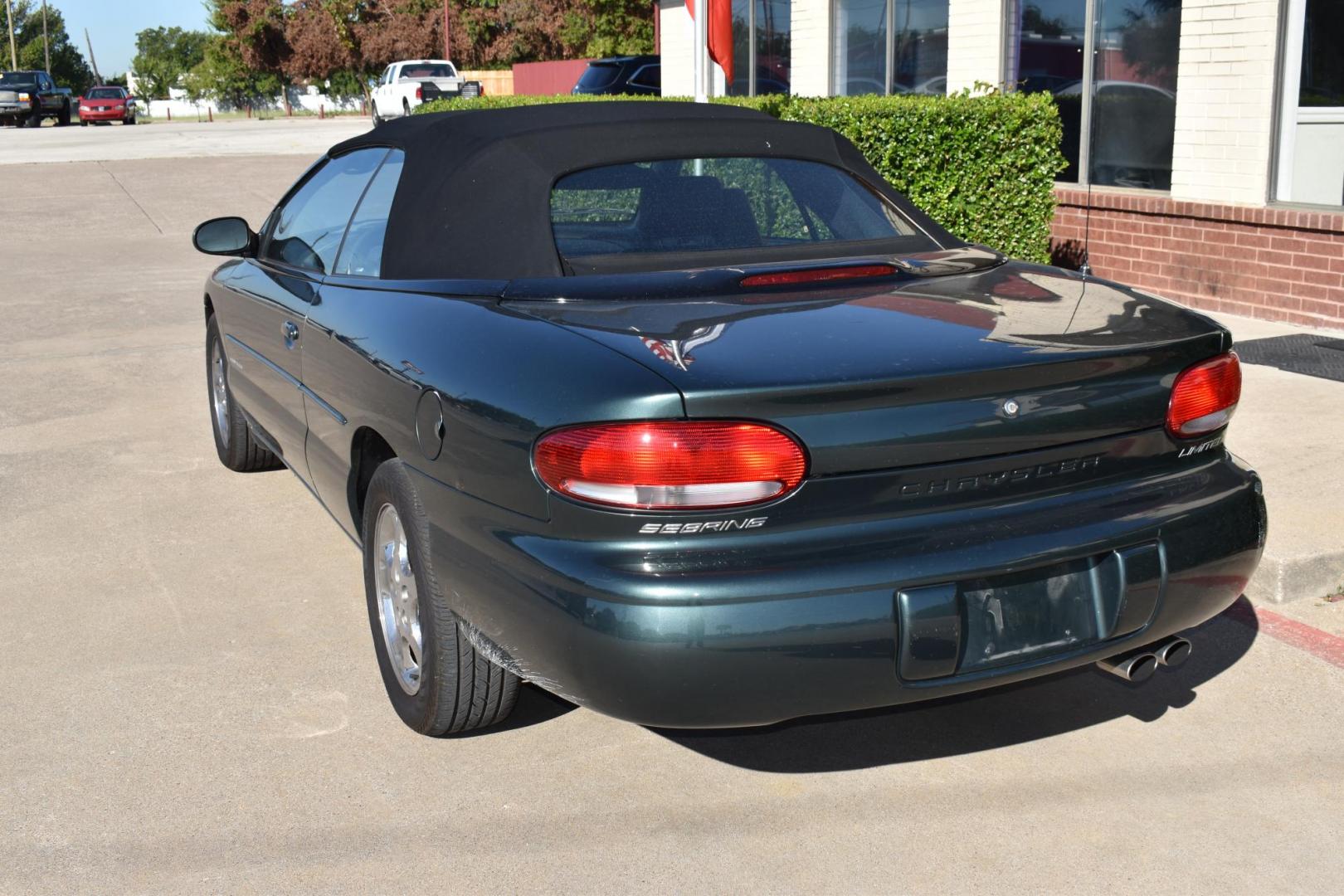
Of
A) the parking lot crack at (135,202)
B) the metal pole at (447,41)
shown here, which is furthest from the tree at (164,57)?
the parking lot crack at (135,202)

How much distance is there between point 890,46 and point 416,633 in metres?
11.3

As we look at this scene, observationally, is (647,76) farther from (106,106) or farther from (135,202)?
(106,106)

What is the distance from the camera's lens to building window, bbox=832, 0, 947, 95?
13.0 metres

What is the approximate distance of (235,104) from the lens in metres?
82.2

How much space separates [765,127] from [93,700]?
2585 millimetres

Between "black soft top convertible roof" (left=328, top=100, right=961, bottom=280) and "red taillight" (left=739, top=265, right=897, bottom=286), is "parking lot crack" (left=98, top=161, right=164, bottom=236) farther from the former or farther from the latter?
"red taillight" (left=739, top=265, right=897, bottom=286)

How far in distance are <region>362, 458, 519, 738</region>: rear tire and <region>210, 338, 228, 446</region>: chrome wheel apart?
8.65 feet

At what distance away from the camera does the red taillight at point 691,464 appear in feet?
9.32

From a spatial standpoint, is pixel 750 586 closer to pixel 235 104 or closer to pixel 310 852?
pixel 310 852

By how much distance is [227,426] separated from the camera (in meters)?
6.36

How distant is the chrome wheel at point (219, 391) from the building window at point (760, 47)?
10782 millimetres

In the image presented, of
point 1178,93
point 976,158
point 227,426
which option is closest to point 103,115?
point 976,158

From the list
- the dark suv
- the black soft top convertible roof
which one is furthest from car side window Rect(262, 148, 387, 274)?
the dark suv

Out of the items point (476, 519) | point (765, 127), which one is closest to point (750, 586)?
point (476, 519)
